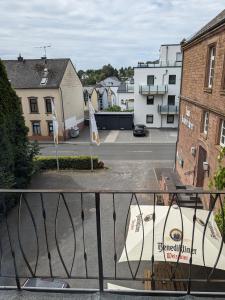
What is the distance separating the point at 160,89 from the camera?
27641 millimetres

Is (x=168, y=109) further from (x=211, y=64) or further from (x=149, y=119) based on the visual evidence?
(x=211, y=64)

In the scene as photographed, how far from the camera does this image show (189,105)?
1205 cm

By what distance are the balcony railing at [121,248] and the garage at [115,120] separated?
18.5 metres

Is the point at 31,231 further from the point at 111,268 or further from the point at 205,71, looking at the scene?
the point at 205,71

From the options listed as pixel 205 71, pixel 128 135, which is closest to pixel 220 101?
pixel 205 71

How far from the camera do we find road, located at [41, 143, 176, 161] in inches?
783

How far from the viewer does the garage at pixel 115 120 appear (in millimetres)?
30031

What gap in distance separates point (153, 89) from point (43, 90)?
1185cm

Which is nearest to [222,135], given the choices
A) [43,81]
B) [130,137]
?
[130,137]

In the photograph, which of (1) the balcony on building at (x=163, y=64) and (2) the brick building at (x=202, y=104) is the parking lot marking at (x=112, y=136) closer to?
(1) the balcony on building at (x=163, y=64)

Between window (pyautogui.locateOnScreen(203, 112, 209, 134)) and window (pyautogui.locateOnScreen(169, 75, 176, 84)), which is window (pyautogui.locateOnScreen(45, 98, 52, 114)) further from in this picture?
window (pyautogui.locateOnScreen(203, 112, 209, 134))

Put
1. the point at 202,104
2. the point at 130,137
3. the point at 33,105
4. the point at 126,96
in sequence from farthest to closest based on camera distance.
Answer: the point at 126,96 → the point at 130,137 → the point at 33,105 → the point at 202,104

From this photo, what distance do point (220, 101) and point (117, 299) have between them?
7258 mm

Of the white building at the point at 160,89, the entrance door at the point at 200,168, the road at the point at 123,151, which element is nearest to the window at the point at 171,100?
the white building at the point at 160,89
